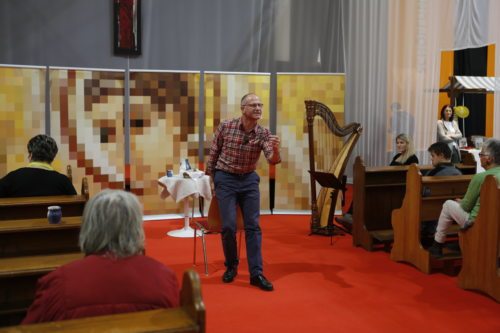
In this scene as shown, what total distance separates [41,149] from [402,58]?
416 centimetres

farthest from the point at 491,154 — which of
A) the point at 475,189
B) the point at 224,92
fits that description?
the point at 224,92

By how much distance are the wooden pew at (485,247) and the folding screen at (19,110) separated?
192 inches

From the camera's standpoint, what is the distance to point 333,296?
413cm

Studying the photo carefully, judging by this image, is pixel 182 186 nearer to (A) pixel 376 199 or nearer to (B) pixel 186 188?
(B) pixel 186 188

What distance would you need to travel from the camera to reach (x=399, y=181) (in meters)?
5.79

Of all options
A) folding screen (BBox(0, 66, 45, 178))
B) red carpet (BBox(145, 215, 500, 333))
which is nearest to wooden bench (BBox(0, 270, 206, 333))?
red carpet (BBox(145, 215, 500, 333))

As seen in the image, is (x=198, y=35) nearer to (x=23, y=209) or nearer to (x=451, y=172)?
(x=451, y=172)

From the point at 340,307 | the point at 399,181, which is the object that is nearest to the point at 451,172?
the point at 399,181

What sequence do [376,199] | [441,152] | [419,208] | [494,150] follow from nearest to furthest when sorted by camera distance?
[494,150] < [419,208] < [441,152] < [376,199]

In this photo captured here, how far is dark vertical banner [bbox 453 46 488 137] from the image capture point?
10977 millimetres

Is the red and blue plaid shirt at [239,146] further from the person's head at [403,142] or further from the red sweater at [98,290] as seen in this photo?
the red sweater at [98,290]

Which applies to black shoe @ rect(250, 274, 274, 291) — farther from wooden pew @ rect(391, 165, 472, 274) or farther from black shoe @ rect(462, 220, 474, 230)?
black shoe @ rect(462, 220, 474, 230)

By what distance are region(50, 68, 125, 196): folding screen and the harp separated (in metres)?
→ 2.45

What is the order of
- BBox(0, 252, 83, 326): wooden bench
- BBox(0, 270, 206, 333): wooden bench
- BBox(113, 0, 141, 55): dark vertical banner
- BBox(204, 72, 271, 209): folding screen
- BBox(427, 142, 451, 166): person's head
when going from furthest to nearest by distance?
BBox(113, 0, 141, 55): dark vertical banner, BBox(204, 72, 271, 209): folding screen, BBox(427, 142, 451, 166): person's head, BBox(0, 252, 83, 326): wooden bench, BBox(0, 270, 206, 333): wooden bench
